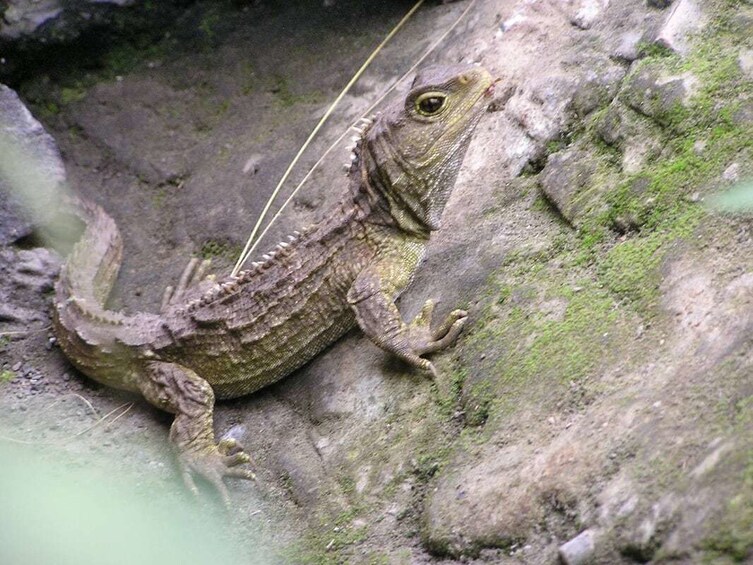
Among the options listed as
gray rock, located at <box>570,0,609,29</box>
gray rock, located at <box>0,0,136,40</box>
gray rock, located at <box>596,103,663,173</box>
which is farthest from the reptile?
gray rock, located at <box>0,0,136,40</box>

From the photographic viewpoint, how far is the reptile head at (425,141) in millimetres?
4781

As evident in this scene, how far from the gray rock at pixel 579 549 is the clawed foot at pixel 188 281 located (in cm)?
364

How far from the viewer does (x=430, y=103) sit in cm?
481

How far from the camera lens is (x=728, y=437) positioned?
286 cm

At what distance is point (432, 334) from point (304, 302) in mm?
1063

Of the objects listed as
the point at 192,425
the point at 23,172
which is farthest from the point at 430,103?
the point at 23,172

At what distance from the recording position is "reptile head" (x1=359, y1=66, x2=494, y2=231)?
4.78 m

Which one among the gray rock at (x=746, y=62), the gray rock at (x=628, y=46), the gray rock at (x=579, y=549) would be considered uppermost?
the gray rock at (x=628, y=46)

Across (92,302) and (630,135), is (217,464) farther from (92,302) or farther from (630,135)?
(630,135)

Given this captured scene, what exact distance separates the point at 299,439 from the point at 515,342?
152 cm

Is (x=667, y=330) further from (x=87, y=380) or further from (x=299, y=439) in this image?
(x=87, y=380)

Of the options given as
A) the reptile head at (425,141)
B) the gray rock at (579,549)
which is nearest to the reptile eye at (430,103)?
the reptile head at (425,141)

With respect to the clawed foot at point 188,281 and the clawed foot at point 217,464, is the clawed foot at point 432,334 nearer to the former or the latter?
the clawed foot at point 217,464

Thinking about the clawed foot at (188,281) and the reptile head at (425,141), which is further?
the clawed foot at (188,281)
